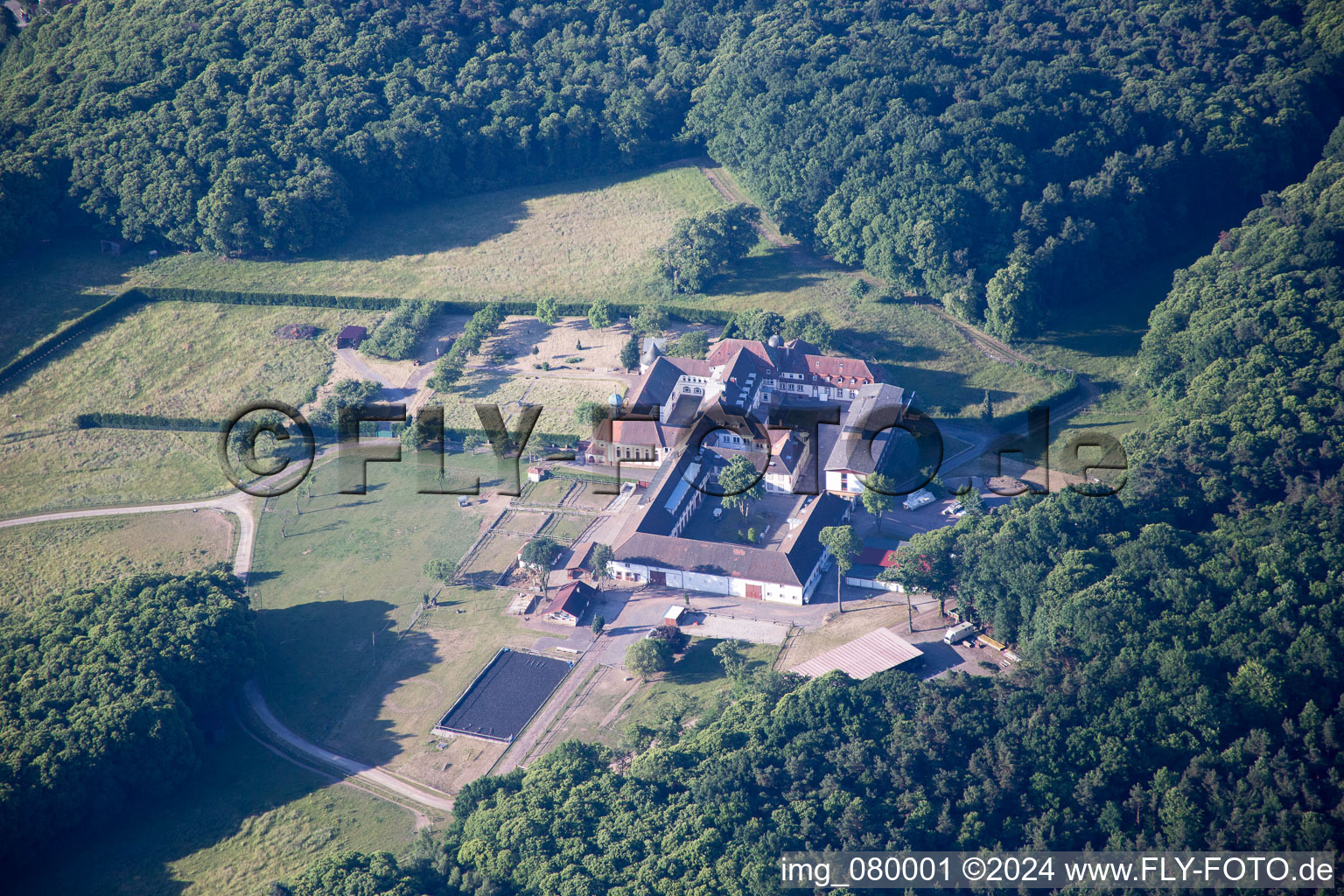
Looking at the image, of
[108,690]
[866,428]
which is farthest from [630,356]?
[108,690]

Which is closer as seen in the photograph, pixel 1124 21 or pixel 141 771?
pixel 141 771

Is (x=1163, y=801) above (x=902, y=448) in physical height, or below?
below

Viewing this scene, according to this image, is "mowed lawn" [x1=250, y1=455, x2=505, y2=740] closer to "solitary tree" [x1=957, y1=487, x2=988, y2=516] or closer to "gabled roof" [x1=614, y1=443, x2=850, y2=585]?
"gabled roof" [x1=614, y1=443, x2=850, y2=585]

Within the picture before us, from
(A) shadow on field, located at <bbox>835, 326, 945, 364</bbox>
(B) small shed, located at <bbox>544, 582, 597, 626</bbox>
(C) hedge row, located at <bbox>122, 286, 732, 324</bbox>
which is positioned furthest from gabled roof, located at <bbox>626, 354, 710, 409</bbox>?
(B) small shed, located at <bbox>544, 582, 597, 626</bbox>

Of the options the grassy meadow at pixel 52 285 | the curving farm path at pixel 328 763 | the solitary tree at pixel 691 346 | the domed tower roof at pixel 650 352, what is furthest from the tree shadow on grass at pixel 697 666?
the grassy meadow at pixel 52 285

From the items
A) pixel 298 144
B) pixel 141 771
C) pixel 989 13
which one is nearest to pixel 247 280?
pixel 298 144

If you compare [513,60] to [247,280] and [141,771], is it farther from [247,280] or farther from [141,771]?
[141,771]
